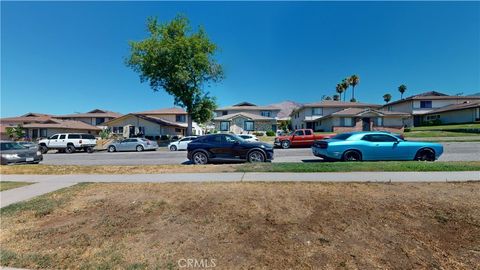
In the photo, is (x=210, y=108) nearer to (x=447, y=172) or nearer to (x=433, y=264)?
(x=447, y=172)

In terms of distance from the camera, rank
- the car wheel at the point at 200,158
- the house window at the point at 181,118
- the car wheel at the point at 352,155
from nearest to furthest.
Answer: the car wheel at the point at 352,155 → the car wheel at the point at 200,158 → the house window at the point at 181,118

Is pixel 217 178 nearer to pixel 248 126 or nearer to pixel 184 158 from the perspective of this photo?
pixel 184 158

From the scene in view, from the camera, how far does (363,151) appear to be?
10.8 m

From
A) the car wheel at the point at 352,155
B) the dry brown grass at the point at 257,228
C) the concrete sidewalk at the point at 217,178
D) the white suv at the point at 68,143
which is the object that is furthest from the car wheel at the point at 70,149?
the car wheel at the point at 352,155

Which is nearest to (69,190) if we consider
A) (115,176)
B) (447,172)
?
(115,176)

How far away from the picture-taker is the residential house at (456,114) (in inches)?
1454

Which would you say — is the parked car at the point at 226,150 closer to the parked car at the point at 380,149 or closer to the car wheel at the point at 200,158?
the car wheel at the point at 200,158

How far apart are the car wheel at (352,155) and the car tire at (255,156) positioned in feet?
12.0

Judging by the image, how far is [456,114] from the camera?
1566 inches

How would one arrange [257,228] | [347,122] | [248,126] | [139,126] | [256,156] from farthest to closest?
[248,126] < [139,126] < [347,122] < [256,156] < [257,228]

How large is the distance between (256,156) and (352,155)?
4.27 meters

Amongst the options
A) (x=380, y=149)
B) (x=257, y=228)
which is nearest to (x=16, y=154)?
(x=257, y=228)

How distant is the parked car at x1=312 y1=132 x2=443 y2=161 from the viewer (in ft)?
35.0

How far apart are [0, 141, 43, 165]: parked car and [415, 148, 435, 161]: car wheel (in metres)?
19.7
